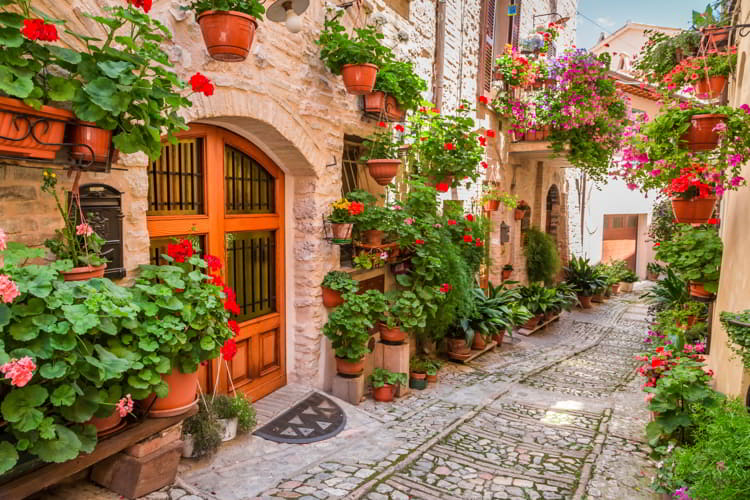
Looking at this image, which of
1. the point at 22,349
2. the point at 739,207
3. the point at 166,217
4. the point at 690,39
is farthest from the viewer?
the point at 690,39

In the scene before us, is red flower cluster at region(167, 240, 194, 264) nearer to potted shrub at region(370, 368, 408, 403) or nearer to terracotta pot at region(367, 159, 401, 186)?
terracotta pot at region(367, 159, 401, 186)

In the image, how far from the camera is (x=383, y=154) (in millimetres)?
5746

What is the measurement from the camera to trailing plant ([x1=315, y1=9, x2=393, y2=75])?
461 cm

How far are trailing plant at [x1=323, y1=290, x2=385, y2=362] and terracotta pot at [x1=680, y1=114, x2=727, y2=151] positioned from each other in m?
A: 2.88

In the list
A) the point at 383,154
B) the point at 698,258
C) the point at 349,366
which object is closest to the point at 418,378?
the point at 349,366

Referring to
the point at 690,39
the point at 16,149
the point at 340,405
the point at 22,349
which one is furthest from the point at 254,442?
the point at 690,39

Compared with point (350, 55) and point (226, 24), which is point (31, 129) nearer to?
point (226, 24)

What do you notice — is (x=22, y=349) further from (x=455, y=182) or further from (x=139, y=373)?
(x=455, y=182)

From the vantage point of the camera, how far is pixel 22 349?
6.81 ft

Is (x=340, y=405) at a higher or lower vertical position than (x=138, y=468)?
lower

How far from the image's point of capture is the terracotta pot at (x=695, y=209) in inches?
179

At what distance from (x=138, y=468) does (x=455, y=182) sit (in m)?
4.72

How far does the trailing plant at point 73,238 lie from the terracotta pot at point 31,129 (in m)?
0.20

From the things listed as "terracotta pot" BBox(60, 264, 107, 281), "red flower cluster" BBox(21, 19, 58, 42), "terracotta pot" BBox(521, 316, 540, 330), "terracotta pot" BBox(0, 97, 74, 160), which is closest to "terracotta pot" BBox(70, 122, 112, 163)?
"terracotta pot" BBox(0, 97, 74, 160)
